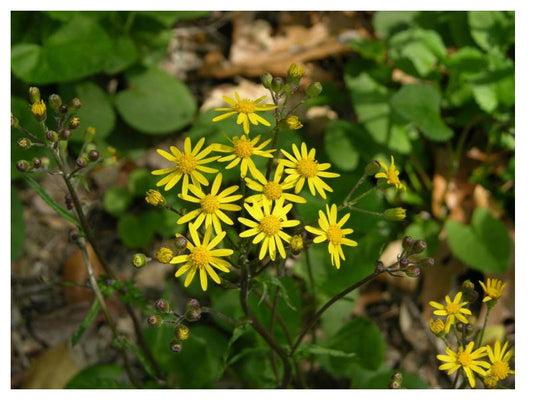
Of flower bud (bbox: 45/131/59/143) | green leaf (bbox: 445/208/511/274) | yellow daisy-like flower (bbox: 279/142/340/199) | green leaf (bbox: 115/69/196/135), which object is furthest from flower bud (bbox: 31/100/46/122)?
green leaf (bbox: 445/208/511/274)

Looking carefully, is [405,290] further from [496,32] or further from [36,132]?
[36,132]

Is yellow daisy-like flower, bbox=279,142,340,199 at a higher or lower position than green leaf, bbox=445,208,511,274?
higher

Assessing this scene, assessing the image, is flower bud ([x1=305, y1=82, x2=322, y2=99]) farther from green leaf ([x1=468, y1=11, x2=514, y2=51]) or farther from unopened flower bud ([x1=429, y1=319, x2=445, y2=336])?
green leaf ([x1=468, y1=11, x2=514, y2=51])

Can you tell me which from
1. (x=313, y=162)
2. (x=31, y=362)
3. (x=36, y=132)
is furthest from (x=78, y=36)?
(x=313, y=162)

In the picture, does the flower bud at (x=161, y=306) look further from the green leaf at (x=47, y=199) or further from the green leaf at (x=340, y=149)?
the green leaf at (x=340, y=149)

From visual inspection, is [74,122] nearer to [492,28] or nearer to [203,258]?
[203,258]

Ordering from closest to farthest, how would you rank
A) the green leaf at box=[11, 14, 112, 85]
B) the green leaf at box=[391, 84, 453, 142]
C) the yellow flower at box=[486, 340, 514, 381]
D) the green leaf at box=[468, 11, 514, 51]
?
the yellow flower at box=[486, 340, 514, 381] → the green leaf at box=[391, 84, 453, 142] → the green leaf at box=[11, 14, 112, 85] → the green leaf at box=[468, 11, 514, 51]
